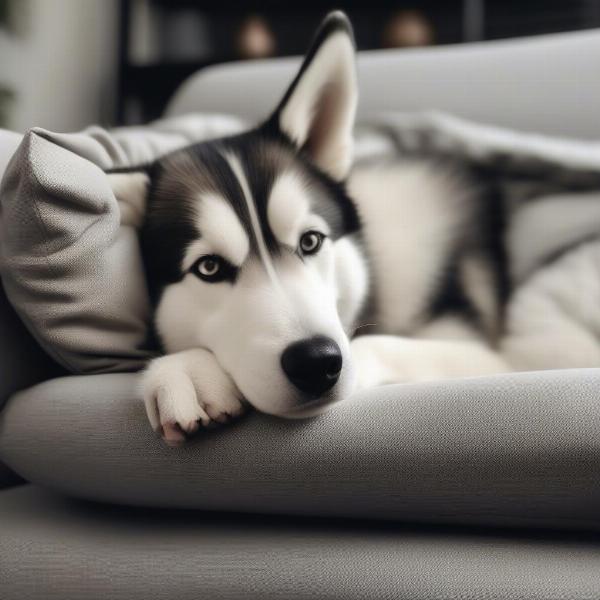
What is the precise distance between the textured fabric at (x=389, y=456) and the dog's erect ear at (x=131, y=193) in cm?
35

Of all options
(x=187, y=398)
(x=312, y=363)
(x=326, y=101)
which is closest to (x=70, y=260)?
(x=187, y=398)

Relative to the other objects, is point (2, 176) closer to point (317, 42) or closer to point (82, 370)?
point (82, 370)

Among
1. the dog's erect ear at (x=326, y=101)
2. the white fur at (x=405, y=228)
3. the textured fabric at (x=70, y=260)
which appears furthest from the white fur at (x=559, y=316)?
the textured fabric at (x=70, y=260)

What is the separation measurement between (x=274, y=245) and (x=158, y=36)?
3.40 metres

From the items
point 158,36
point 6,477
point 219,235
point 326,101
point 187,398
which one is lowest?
point 6,477

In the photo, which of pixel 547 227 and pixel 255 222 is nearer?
pixel 255 222

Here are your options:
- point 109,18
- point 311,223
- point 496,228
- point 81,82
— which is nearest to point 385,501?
point 311,223

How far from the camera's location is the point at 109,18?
12.7ft

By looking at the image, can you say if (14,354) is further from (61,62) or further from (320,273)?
(61,62)

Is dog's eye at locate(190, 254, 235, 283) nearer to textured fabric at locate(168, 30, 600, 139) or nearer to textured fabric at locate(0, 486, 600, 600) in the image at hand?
textured fabric at locate(0, 486, 600, 600)

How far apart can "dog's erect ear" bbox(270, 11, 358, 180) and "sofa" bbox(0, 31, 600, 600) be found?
540mm

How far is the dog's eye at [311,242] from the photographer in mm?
1141

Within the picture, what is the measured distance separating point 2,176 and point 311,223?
0.49 metres

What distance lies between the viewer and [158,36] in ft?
13.4
